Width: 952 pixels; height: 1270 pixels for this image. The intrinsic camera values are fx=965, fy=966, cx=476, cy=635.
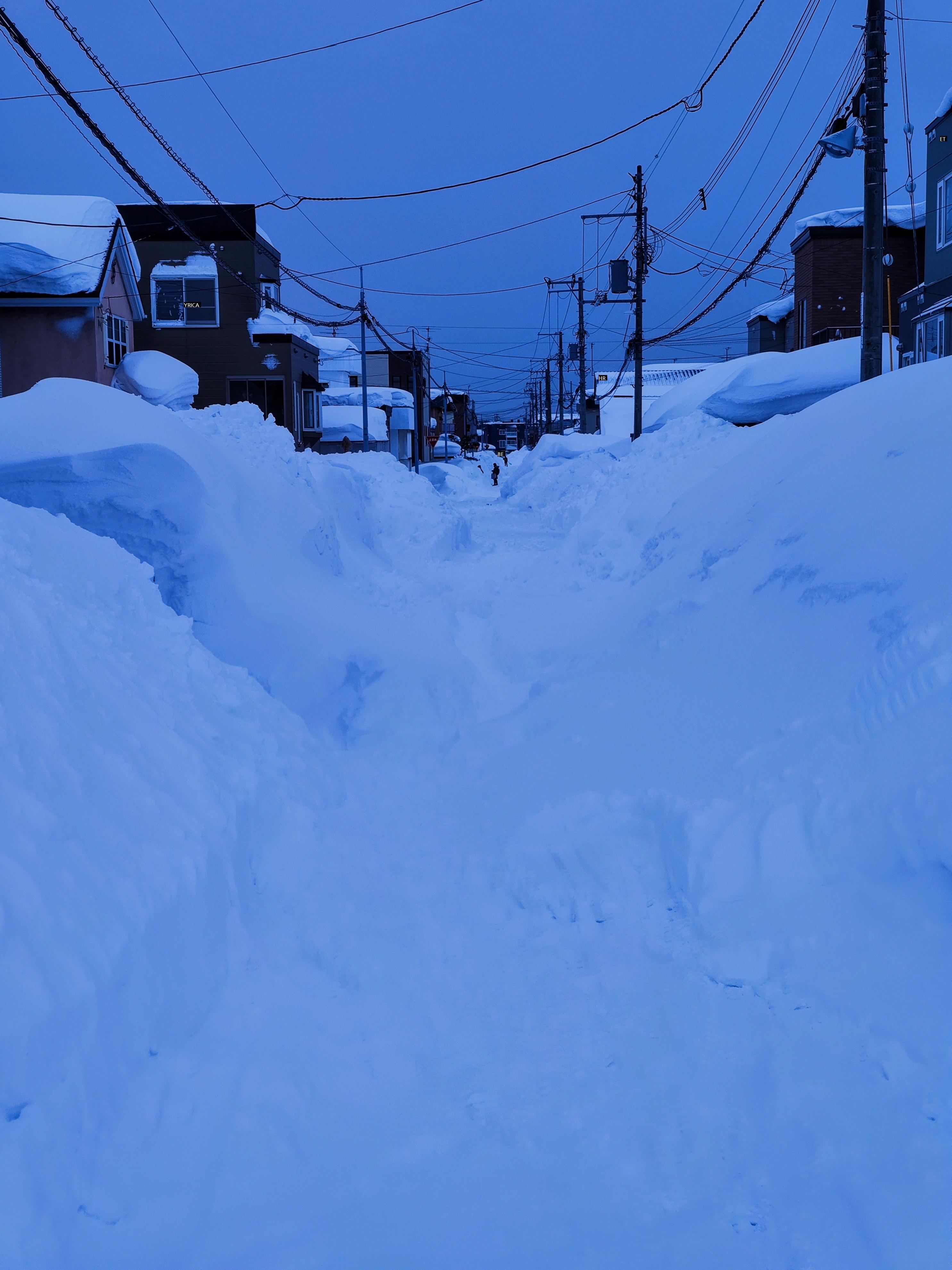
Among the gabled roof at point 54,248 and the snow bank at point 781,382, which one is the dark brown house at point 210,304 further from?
the snow bank at point 781,382

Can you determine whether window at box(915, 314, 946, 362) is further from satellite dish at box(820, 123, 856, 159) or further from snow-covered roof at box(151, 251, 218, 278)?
snow-covered roof at box(151, 251, 218, 278)

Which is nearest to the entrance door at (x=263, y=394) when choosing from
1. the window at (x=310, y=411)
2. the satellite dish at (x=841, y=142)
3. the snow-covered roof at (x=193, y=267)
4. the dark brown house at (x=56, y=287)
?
the window at (x=310, y=411)

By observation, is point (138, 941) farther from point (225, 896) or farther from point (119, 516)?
point (119, 516)

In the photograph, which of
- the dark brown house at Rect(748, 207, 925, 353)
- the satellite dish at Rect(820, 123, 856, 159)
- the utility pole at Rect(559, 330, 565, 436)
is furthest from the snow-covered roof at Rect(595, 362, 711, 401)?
the satellite dish at Rect(820, 123, 856, 159)

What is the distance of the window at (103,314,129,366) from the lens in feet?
90.3

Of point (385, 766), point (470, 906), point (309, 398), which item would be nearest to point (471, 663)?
point (385, 766)

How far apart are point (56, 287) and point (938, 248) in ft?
75.1

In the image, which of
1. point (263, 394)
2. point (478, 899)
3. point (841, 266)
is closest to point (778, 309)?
point (841, 266)

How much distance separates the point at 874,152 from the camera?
11172 millimetres

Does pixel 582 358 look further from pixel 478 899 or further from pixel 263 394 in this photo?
pixel 478 899

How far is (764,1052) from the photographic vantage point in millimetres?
3977

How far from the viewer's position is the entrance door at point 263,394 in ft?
119

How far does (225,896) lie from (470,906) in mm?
1326

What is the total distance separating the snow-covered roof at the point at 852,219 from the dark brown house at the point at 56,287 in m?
24.3
